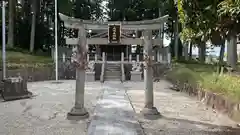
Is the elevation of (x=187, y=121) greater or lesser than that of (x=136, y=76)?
lesser

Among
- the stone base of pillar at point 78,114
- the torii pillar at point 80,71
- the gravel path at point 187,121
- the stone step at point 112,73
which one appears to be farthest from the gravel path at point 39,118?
the stone step at point 112,73

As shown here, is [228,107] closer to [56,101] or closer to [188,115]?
[188,115]

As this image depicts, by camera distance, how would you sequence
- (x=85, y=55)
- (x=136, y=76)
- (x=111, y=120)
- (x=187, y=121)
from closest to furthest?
(x=111, y=120) → (x=187, y=121) → (x=85, y=55) → (x=136, y=76)

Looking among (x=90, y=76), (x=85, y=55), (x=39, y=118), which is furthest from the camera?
(x=90, y=76)

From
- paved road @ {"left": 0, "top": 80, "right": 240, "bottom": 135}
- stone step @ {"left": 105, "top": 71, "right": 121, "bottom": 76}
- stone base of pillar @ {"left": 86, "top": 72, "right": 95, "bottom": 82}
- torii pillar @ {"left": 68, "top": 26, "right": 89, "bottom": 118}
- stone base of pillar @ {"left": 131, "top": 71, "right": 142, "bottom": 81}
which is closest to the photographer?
paved road @ {"left": 0, "top": 80, "right": 240, "bottom": 135}

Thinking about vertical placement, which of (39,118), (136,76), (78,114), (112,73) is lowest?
(39,118)

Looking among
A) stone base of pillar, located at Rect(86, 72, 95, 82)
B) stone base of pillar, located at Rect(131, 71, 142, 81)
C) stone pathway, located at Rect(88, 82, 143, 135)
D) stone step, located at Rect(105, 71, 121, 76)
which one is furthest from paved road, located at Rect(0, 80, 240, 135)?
stone step, located at Rect(105, 71, 121, 76)

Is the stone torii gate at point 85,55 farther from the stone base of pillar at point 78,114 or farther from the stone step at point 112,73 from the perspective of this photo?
the stone step at point 112,73

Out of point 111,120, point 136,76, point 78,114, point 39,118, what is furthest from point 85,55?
point 136,76

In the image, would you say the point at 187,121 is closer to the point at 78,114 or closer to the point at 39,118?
the point at 78,114

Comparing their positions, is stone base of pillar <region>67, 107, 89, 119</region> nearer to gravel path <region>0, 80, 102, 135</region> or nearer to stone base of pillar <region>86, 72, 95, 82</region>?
gravel path <region>0, 80, 102, 135</region>

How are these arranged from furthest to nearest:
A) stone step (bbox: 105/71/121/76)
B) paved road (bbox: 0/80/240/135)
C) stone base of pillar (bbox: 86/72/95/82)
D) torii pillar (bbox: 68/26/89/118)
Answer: stone step (bbox: 105/71/121/76) → stone base of pillar (bbox: 86/72/95/82) → torii pillar (bbox: 68/26/89/118) → paved road (bbox: 0/80/240/135)

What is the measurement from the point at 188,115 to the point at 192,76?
17.3ft

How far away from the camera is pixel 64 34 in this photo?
38938mm
